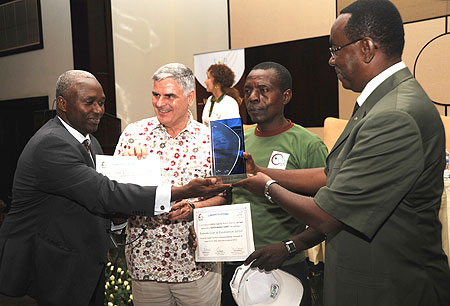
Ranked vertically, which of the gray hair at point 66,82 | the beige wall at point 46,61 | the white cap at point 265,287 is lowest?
the white cap at point 265,287

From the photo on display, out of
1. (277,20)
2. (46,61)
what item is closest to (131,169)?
(277,20)

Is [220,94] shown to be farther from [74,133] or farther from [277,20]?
[74,133]

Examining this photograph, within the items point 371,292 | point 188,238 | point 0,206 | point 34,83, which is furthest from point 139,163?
point 34,83

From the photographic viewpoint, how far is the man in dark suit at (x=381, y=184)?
1169 mm

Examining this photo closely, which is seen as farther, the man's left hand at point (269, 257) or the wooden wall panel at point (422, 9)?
the wooden wall panel at point (422, 9)

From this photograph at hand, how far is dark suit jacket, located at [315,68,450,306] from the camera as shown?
116cm

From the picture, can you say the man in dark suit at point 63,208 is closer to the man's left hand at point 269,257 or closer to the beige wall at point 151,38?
the man's left hand at point 269,257

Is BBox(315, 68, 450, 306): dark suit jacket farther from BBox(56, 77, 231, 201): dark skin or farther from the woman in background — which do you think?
the woman in background

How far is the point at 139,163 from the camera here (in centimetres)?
188

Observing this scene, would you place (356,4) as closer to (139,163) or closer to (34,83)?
(139,163)

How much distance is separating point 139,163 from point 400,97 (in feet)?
3.67

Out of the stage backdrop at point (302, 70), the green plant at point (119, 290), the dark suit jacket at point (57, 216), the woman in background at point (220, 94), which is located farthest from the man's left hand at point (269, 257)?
the stage backdrop at point (302, 70)

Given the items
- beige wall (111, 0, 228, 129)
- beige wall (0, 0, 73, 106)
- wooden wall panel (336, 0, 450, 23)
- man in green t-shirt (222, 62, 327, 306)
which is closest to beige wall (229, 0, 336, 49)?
beige wall (111, 0, 228, 129)

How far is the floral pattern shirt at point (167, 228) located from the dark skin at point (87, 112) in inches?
6.4
